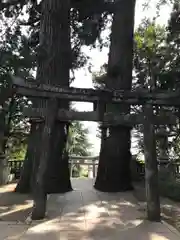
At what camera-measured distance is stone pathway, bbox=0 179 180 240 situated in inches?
174

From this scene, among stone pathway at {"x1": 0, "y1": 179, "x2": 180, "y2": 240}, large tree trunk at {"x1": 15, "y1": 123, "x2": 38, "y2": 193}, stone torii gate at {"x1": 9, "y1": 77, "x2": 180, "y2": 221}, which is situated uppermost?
stone torii gate at {"x1": 9, "y1": 77, "x2": 180, "y2": 221}

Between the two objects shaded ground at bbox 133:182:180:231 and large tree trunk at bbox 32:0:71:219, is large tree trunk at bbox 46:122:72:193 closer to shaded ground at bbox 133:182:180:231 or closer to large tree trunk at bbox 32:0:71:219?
large tree trunk at bbox 32:0:71:219

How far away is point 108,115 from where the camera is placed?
5.89m

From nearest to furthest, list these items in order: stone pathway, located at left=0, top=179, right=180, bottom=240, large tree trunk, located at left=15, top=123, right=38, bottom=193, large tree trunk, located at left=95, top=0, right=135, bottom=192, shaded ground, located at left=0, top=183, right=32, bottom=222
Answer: stone pathway, located at left=0, top=179, right=180, bottom=240 → shaded ground, located at left=0, top=183, right=32, bottom=222 → large tree trunk, located at left=15, top=123, right=38, bottom=193 → large tree trunk, located at left=95, top=0, right=135, bottom=192

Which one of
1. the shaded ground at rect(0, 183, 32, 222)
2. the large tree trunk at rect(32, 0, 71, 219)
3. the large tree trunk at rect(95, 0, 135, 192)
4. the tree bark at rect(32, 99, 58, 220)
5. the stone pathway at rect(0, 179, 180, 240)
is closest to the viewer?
the stone pathway at rect(0, 179, 180, 240)

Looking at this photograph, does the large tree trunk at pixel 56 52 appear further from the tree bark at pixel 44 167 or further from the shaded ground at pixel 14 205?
the tree bark at pixel 44 167

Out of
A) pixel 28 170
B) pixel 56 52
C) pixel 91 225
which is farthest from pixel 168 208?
pixel 56 52

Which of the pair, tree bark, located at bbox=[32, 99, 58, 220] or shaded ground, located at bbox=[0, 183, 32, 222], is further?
shaded ground, located at bbox=[0, 183, 32, 222]

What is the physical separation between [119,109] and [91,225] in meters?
4.35

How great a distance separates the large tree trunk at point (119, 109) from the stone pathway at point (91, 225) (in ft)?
5.62

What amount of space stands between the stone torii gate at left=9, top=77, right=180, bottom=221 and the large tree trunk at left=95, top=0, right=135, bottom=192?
2728mm

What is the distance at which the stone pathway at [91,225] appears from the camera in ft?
14.5

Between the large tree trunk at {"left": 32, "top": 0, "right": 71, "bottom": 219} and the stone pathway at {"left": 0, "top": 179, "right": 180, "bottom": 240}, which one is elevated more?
the large tree trunk at {"left": 32, "top": 0, "right": 71, "bottom": 219}

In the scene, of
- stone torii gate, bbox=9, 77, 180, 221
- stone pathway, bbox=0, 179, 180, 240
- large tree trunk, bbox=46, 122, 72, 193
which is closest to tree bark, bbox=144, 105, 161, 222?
stone torii gate, bbox=9, 77, 180, 221
